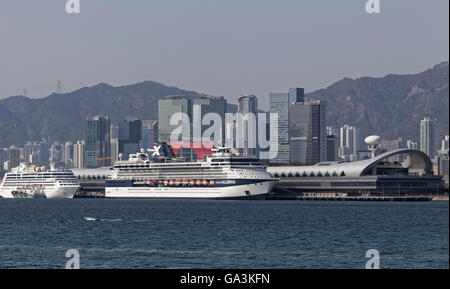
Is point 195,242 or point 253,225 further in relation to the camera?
point 253,225

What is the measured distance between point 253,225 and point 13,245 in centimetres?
3384

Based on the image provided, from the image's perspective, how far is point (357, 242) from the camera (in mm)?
74438

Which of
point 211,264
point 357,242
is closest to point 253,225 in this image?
point 357,242

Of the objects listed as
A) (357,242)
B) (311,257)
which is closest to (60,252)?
(311,257)

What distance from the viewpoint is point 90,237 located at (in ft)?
256
